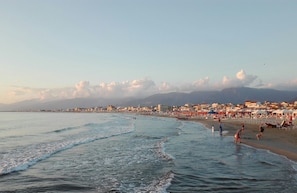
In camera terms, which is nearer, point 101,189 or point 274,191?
point 274,191

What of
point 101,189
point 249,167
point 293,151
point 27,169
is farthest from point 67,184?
point 293,151

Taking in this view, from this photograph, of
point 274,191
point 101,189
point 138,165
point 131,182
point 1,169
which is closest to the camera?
point 274,191

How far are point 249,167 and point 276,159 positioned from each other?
326 cm

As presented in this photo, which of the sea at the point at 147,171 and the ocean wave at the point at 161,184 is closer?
the ocean wave at the point at 161,184

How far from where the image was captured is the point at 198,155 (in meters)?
19.1

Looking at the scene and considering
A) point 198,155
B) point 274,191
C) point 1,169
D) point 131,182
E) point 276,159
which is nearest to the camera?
point 274,191

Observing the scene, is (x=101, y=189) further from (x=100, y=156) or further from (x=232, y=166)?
(x=100, y=156)

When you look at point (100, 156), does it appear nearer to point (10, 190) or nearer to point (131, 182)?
point (131, 182)

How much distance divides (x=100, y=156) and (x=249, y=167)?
A: 28.8 feet

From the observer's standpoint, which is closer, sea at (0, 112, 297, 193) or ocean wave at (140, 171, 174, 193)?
ocean wave at (140, 171, 174, 193)

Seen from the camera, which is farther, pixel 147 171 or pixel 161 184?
pixel 147 171

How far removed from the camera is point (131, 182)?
12312mm

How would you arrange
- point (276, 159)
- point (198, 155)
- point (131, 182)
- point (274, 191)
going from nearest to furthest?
point (274, 191), point (131, 182), point (276, 159), point (198, 155)

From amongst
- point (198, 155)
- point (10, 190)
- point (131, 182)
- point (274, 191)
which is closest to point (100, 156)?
point (198, 155)
